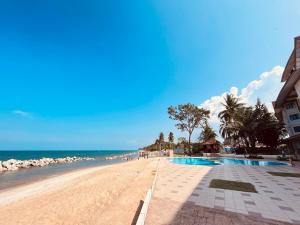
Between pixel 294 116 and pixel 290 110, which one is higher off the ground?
pixel 290 110

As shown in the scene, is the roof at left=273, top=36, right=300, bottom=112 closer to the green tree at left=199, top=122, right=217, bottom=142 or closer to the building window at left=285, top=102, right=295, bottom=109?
the building window at left=285, top=102, right=295, bottom=109

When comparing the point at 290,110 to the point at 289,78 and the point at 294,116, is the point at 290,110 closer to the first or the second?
the point at 294,116

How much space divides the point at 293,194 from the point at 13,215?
39.5 ft

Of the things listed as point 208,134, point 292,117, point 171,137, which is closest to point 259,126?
point 292,117

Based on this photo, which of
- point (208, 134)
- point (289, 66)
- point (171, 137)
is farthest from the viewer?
point (171, 137)

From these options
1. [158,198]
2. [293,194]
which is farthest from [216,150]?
[158,198]

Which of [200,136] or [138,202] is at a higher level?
[200,136]

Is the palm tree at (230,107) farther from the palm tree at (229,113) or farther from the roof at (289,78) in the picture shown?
the roof at (289,78)

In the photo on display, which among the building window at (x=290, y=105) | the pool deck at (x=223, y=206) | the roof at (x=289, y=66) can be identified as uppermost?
the roof at (x=289, y=66)

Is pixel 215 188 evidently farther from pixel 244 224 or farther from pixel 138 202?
pixel 138 202

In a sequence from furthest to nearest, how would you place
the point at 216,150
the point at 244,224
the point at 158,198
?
the point at 216,150
the point at 158,198
the point at 244,224

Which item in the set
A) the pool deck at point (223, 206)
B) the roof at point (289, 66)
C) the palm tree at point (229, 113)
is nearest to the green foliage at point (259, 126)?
the palm tree at point (229, 113)

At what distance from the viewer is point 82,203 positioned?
7.20 metres

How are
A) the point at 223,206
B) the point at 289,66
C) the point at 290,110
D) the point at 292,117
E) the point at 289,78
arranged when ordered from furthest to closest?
the point at 290,110 < the point at 292,117 < the point at 289,66 < the point at 289,78 < the point at 223,206
